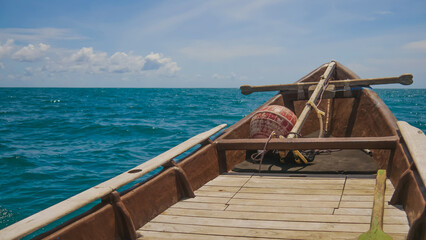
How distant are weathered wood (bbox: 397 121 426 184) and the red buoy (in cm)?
142

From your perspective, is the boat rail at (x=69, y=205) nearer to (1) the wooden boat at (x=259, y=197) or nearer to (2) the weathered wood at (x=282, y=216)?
(1) the wooden boat at (x=259, y=197)

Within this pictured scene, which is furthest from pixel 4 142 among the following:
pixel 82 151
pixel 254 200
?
pixel 254 200

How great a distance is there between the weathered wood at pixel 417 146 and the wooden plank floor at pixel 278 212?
1.25ft

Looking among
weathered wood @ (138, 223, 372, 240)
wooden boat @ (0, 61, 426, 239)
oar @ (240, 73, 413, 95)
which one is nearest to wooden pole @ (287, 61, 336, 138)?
wooden boat @ (0, 61, 426, 239)

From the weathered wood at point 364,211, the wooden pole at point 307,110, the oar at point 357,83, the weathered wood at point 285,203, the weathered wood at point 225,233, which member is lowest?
the weathered wood at point 364,211

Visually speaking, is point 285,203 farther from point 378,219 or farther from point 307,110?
point 307,110

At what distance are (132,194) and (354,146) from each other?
84.5 inches

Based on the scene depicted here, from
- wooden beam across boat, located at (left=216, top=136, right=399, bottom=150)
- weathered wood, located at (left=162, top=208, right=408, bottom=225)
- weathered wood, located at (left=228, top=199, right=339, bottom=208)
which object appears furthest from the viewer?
wooden beam across boat, located at (left=216, top=136, right=399, bottom=150)

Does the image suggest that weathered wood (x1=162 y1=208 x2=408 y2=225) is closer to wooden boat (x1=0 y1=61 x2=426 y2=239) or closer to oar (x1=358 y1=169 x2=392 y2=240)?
wooden boat (x1=0 y1=61 x2=426 y2=239)

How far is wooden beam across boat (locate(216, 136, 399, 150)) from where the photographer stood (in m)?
3.36

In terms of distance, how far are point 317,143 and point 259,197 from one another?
877 mm

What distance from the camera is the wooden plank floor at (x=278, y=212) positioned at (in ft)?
7.54

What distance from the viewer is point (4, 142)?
12.5 m

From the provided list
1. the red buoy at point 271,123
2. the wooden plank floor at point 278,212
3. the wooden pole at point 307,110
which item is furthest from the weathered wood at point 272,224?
the red buoy at point 271,123
